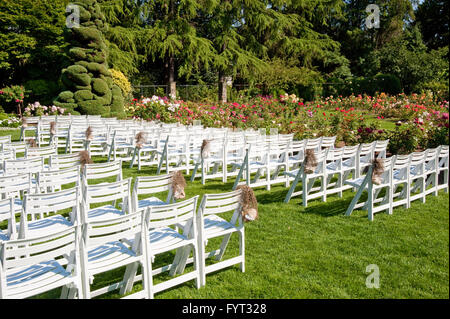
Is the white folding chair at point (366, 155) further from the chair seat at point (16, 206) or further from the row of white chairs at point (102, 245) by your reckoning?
the chair seat at point (16, 206)

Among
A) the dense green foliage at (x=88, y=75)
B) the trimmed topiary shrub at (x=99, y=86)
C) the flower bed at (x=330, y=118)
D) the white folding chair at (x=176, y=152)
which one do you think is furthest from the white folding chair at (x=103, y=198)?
the trimmed topiary shrub at (x=99, y=86)

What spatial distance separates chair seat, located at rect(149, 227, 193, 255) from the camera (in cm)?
371

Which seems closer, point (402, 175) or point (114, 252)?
point (114, 252)

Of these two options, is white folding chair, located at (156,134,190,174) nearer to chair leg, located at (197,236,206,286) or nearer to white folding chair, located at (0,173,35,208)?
white folding chair, located at (0,173,35,208)

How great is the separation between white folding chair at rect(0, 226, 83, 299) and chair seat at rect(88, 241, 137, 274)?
0.16m

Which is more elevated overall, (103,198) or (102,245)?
(103,198)

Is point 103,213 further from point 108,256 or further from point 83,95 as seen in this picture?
point 83,95

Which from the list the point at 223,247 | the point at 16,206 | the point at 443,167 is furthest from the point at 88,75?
the point at 223,247

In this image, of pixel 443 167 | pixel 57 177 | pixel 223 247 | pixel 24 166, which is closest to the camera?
pixel 223 247

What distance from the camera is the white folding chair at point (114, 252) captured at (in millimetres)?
3287

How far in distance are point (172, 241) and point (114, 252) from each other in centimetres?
56

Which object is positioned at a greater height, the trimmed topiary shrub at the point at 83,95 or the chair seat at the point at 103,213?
the trimmed topiary shrub at the point at 83,95

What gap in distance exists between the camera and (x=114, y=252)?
3.60m

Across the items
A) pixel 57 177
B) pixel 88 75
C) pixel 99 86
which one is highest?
pixel 88 75
